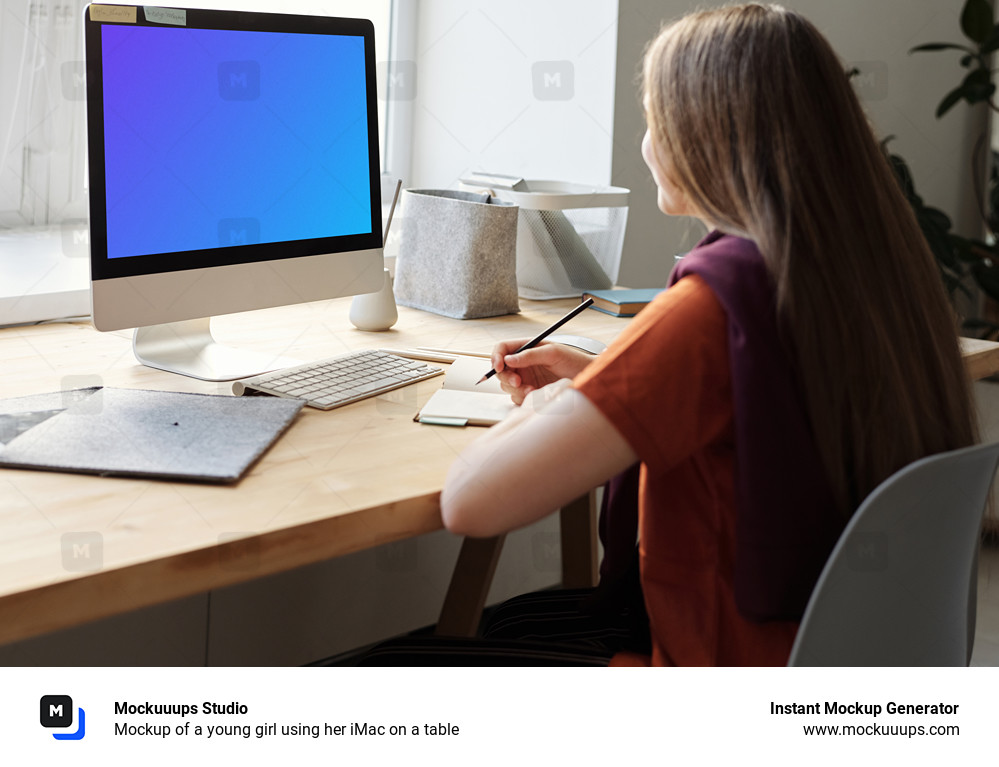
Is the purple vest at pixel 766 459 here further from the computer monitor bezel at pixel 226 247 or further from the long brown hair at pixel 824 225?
the computer monitor bezel at pixel 226 247

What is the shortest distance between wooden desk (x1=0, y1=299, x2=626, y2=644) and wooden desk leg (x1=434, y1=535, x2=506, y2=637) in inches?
9.1

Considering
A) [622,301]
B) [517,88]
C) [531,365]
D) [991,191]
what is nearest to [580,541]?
[622,301]

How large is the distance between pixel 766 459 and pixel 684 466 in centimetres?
9

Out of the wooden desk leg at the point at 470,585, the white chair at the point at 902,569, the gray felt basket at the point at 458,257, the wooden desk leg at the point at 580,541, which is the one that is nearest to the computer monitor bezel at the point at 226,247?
the gray felt basket at the point at 458,257

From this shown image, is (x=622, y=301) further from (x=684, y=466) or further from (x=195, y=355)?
(x=684, y=466)

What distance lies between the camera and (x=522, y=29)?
2.06 metres

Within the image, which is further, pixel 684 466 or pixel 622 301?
pixel 622 301

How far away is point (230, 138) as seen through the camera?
128 cm

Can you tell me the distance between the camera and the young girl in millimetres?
826

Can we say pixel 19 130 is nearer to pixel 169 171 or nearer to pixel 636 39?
pixel 169 171

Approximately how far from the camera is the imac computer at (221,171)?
1.17 metres

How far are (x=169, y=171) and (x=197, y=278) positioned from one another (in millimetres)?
130

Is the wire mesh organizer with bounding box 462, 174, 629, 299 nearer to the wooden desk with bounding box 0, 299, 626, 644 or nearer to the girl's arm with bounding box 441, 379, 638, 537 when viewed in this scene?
the wooden desk with bounding box 0, 299, 626, 644
